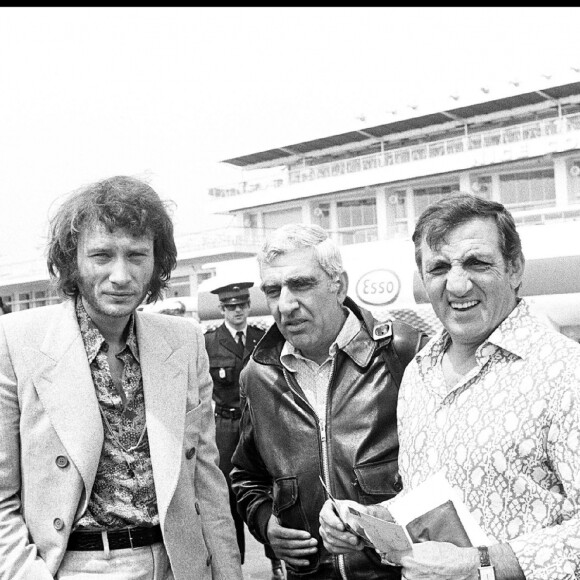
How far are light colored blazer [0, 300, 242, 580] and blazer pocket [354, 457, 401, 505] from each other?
1.61 feet

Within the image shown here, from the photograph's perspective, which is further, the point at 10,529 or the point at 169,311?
the point at 169,311

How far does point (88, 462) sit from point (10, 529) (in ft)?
0.94

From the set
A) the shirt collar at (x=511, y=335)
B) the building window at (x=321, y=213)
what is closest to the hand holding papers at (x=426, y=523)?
the shirt collar at (x=511, y=335)

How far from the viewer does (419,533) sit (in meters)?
2.02

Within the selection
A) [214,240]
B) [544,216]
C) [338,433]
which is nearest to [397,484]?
[338,433]

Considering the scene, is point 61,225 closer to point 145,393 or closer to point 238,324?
point 145,393

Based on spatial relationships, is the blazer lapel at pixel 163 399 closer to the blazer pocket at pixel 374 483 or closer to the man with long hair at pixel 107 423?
the man with long hair at pixel 107 423

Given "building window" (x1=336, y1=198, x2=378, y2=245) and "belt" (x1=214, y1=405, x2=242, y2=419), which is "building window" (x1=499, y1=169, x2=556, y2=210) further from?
"belt" (x1=214, y1=405, x2=242, y2=419)

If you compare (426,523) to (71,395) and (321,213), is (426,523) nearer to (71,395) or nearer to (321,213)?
(71,395)

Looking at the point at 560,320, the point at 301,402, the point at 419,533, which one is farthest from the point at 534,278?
the point at 419,533

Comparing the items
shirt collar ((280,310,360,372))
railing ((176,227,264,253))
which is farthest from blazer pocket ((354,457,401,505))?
railing ((176,227,264,253))

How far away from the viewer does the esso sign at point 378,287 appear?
43.7ft

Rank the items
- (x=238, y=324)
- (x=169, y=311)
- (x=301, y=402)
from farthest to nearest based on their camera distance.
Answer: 1. (x=169, y=311)
2. (x=238, y=324)
3. (x=301, y=402)

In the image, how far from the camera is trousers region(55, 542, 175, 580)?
2.35m
